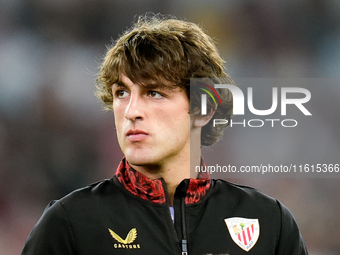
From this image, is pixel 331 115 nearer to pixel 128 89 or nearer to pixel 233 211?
pixel 233 211

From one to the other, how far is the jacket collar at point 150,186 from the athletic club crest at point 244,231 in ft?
0.62

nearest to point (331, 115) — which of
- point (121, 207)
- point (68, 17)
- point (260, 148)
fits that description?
point (260, 148)

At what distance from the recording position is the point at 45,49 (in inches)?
157

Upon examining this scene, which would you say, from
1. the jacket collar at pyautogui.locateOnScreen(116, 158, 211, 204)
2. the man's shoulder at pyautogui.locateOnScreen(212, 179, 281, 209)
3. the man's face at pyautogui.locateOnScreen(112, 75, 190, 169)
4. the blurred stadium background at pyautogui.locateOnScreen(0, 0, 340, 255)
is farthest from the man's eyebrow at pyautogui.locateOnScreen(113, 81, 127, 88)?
the blurred stadium background at pyautogui.locateOnScreen(0, 0, 340, 255)

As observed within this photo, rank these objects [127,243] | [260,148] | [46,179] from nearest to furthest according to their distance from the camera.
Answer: [127,243] < [46,179] < [260,148]

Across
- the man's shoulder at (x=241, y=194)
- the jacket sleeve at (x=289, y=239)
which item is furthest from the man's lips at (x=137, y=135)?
the jacket sleeve at (x=289, y=239)

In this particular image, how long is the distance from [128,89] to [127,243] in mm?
670

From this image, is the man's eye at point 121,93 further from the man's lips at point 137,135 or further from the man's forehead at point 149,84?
the man's lips at point 137,135

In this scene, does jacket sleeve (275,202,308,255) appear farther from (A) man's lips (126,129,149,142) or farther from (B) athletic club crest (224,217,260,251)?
(A) man's lips (126,129,149,142)

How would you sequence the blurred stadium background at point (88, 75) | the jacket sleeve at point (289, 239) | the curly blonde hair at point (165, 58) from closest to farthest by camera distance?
the curly blonde hair at point (165, 58), the jacket sleeve at point (289, 239), the blurred stadium background at point (88, 75)

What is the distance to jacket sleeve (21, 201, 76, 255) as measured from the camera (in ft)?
5.66

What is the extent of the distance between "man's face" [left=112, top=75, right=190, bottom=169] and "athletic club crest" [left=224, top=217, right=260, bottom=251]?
39 cm

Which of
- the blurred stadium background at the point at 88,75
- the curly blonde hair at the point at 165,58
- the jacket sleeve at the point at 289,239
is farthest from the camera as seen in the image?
the blurred stadium background at the point at 88,75

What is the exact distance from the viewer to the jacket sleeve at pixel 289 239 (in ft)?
6.40
